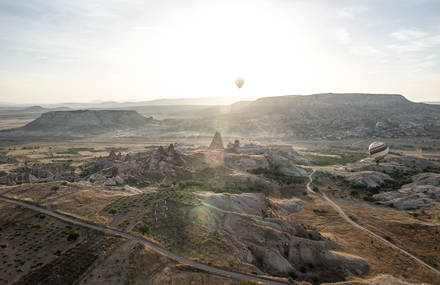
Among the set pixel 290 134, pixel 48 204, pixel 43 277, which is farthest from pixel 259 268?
pixel 290 134

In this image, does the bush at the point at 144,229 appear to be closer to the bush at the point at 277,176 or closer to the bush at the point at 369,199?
the bush at the point at 277,176

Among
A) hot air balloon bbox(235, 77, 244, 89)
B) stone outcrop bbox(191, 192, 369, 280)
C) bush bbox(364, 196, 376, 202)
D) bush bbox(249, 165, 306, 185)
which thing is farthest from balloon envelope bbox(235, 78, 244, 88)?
stone outcrop bbox(191, 192, 369, 280)

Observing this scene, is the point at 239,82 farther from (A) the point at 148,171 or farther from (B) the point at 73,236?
(B) the point at 73,236

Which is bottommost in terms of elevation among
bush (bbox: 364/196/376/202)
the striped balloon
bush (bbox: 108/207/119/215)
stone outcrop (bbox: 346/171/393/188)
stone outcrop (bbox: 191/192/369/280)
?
bush (bbox: 364/196/376/202)

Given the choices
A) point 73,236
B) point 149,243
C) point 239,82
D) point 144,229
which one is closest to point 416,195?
point 149,243

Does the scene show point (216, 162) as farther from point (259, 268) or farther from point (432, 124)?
point (432, 124)

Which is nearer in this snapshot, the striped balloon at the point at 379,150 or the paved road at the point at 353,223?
the paved road at the point at 353,223

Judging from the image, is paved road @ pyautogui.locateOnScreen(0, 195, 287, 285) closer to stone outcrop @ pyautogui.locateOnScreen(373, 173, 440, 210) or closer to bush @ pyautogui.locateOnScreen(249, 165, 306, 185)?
bush @ pyautogui.locateOnScreen(249, 165, 306, 185)

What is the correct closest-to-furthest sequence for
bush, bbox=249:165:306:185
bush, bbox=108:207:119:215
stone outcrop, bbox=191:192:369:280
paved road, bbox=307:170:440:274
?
stone outcrop, bbox=191:192:369:280, bush, bbox=108:207:119:215, paved road, bbox=307:170:440:274, bush, bbox=249:165:306:185

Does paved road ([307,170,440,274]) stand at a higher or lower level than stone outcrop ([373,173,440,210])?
lower

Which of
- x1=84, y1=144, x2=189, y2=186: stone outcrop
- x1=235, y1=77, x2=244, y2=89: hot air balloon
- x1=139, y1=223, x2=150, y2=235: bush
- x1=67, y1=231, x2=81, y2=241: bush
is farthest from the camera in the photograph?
x1=235, y1=77, x2=244, y2=89: hot air balloon

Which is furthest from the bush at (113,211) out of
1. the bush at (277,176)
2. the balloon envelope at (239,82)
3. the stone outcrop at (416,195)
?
the balloon envelope at (239,82)

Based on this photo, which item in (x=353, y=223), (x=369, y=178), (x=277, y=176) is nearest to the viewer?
(x=353, y=223)
